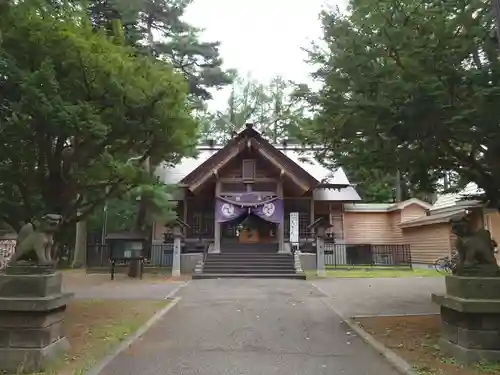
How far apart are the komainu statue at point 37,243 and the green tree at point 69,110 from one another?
1.72 m

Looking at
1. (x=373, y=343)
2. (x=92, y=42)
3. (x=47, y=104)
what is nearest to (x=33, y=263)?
(x=47, y=104)

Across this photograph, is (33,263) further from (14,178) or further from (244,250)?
(244,250)

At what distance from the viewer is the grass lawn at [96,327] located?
5.32 meters

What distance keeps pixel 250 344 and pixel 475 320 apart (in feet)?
9.83

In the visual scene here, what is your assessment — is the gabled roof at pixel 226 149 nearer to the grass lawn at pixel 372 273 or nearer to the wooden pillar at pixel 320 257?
the wooden pillar at pixel 320 257

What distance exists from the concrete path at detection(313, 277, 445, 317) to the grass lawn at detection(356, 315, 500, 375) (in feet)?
3.19

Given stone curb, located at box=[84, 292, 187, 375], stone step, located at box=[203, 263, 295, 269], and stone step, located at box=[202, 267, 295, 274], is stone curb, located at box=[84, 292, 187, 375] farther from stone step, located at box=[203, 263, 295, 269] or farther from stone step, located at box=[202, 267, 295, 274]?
stone step, located at box=[203, 263, 295, 269]

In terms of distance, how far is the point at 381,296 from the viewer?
11.6m

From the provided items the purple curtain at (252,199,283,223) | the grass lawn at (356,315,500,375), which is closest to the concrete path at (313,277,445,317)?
the grass lawn at (356,315,500,375)

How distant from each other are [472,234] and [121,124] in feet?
18.7

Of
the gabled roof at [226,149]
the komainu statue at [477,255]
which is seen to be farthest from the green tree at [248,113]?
the komainu statue at [477,255]

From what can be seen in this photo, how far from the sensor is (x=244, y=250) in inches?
830

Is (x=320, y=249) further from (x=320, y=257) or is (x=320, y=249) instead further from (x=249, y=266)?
(x=249, y=266)

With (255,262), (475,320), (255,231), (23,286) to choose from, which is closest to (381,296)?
(475,320)
